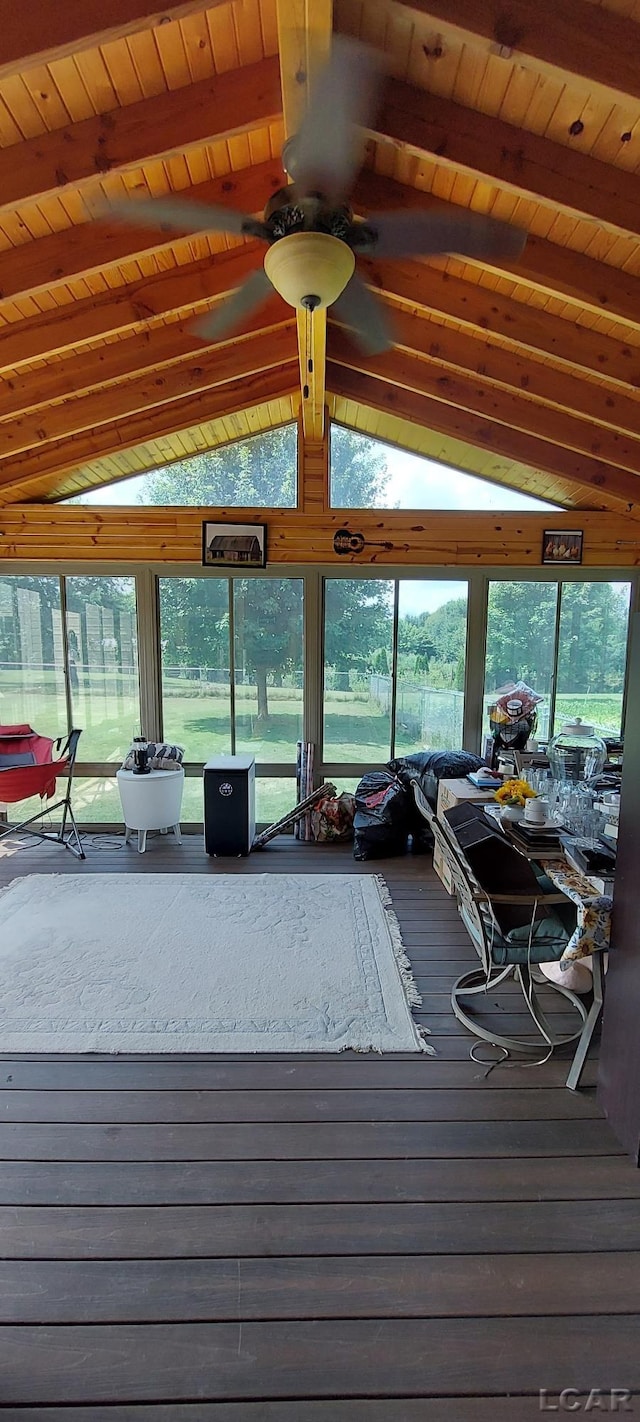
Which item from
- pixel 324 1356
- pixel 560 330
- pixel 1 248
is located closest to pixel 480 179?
pixel 560 330

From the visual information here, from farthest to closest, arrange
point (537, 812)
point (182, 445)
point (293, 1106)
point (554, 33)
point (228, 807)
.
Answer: point (182, 445) → point (228, 807) → point (537, 812) → point (293, 1106) → point (554, 33)

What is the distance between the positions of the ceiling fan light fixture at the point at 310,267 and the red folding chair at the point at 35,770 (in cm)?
335

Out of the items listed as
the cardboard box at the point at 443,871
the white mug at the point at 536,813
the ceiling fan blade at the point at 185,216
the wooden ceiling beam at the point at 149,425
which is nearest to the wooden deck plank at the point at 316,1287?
the white mug at the point at 536,813

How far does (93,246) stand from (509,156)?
1750 millimetres

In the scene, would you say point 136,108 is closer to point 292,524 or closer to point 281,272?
point 281,272

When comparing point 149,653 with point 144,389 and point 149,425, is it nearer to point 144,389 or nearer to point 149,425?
point 149,425

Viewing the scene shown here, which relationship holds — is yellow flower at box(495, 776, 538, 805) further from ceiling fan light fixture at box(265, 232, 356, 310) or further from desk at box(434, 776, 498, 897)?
ceiling fan light fixture at box(265, 232, 356, 310)

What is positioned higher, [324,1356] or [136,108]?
[136,108]

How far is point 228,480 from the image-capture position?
511 cm

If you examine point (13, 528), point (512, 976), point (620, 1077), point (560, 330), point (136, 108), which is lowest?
point (512, 976)

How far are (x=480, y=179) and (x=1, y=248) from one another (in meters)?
2.02

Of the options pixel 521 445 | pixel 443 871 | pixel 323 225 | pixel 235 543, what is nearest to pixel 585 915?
pixel 443 871

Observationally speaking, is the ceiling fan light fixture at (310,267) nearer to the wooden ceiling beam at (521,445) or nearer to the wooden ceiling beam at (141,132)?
the wooden ceiling beam at (141,132)

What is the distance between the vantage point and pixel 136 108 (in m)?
2.16
